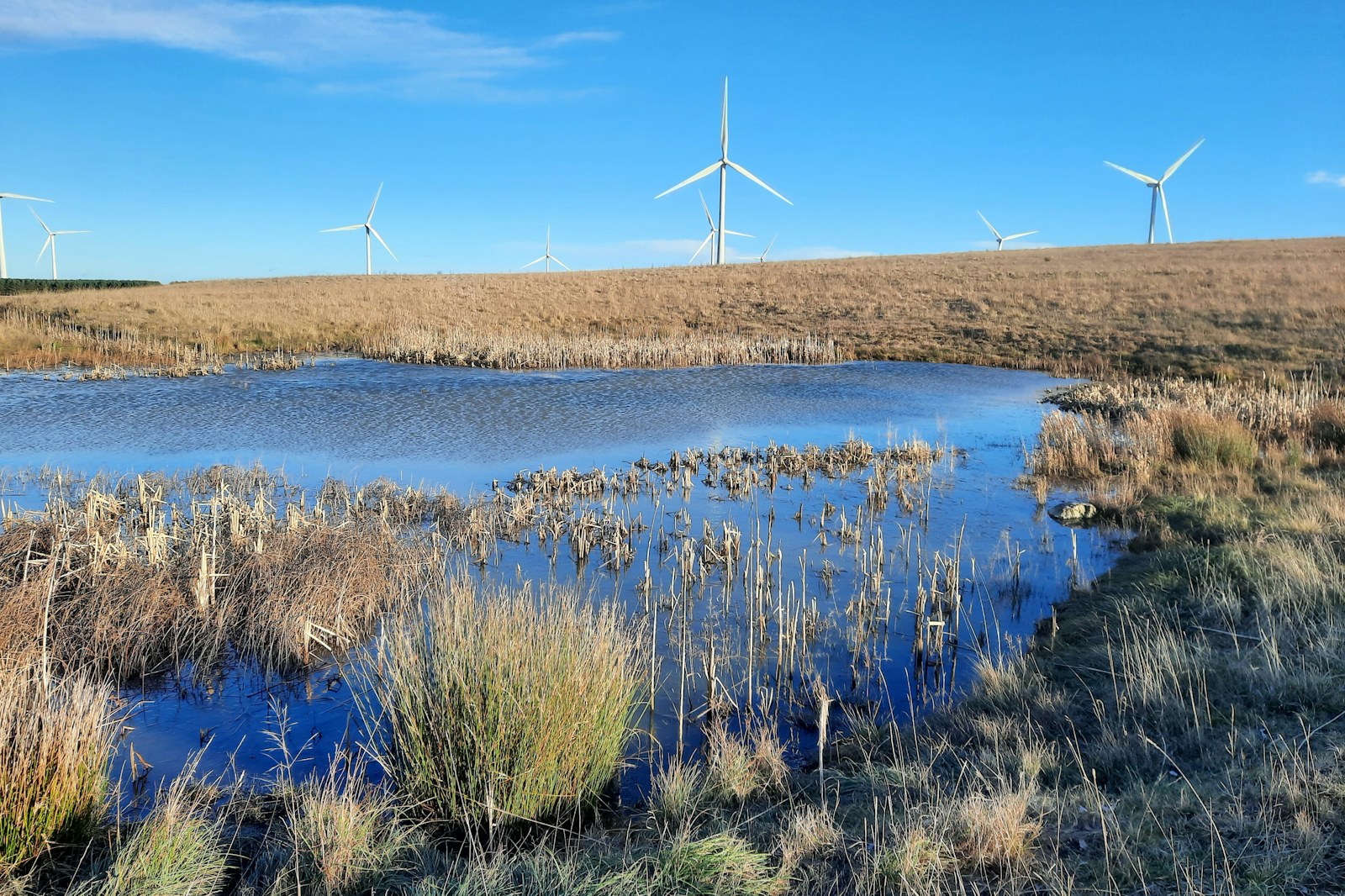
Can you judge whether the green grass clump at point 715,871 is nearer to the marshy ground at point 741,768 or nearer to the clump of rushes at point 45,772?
the marshy ground at point 741,768

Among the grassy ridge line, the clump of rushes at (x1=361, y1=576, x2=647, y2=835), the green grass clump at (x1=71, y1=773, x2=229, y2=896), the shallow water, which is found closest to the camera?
the green grass clump at (x1=71, y1=773, x2=229, y2=896)

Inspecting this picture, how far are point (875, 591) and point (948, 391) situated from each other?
22165mm

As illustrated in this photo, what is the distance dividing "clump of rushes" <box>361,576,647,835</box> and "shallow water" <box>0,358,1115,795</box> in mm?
716

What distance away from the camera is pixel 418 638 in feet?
18.8

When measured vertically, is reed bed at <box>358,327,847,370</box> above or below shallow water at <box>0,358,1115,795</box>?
above

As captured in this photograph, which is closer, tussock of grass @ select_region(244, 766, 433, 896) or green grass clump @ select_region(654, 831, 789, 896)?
green grass clump @ select_region(654, 831, 789, 896)

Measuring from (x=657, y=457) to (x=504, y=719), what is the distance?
12.5 m

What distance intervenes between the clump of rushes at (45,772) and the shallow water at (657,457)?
4.07 ft

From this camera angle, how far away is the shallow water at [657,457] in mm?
7211

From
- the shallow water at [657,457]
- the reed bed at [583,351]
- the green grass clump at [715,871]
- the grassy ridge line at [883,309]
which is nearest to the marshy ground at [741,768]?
the green grass clump at [715,871]

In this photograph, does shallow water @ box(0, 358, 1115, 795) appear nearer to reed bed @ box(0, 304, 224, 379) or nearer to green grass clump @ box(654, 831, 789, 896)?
green grass clump @ box(654, 831, 789, 896)

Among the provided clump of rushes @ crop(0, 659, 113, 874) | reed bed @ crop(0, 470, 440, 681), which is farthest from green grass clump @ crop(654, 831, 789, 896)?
reed bed @ crop(0, 470, 440, 681)

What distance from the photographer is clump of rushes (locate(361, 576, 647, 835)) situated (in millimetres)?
5332

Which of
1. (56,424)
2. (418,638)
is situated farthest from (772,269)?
(418,638)
